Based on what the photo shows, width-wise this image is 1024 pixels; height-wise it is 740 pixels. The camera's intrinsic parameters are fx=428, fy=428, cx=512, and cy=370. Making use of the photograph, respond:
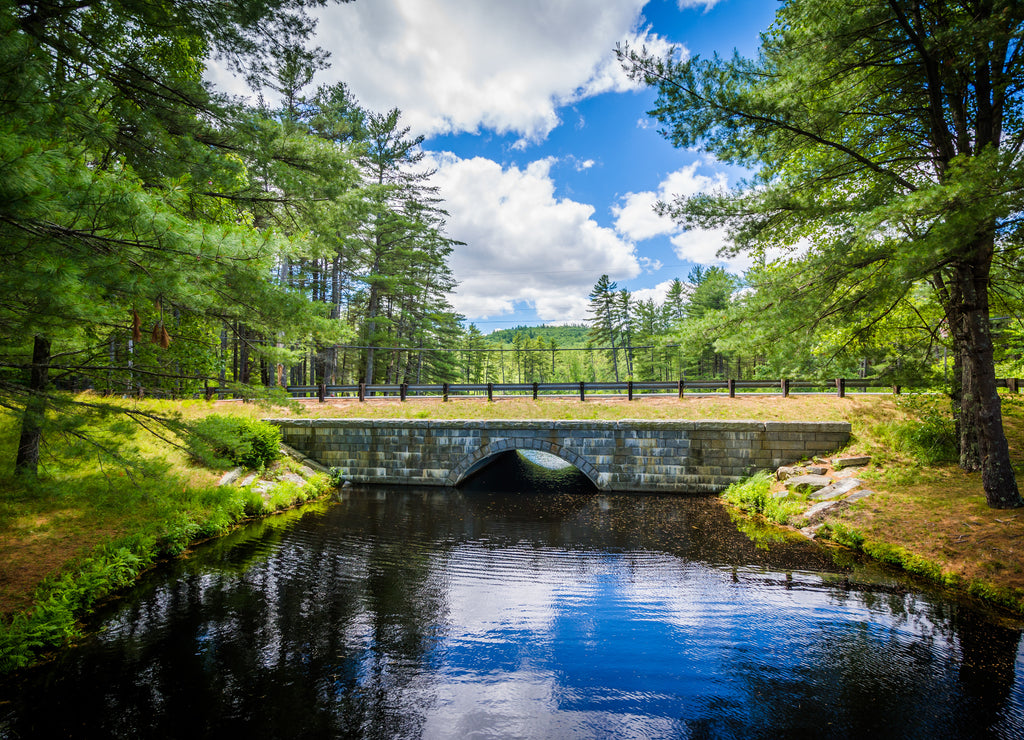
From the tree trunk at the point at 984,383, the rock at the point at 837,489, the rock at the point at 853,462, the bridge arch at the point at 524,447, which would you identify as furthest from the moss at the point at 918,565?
the bridge arch at the point at 524,447

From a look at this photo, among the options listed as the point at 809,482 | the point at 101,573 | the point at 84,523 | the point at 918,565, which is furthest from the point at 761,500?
the point at 84,523

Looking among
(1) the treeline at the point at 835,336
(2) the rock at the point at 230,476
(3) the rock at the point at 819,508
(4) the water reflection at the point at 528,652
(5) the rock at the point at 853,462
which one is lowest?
(4) the water reflection at the point at 528,652

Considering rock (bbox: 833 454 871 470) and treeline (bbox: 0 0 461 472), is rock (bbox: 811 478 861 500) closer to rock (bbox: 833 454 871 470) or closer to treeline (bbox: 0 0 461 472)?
rock (bbox: 833 454 871 470)

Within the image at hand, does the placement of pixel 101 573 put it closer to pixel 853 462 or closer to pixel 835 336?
pixel 835 336

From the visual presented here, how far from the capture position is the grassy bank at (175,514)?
5.88m

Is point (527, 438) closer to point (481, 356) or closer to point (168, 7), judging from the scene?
point (168, 7)

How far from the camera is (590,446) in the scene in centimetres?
1347

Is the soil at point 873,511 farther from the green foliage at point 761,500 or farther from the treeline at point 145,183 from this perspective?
the treeline at point 145,183

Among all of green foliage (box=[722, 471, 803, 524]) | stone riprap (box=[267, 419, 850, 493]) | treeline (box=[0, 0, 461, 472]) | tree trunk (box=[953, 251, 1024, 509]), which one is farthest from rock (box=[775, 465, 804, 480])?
treeline (box=[0, 0, 461, 472])

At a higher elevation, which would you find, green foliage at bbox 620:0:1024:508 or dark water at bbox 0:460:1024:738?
green foliage at bbox 620:0:1024:508

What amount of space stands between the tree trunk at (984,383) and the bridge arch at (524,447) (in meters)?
8.33

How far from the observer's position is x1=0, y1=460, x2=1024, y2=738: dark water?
425 cm

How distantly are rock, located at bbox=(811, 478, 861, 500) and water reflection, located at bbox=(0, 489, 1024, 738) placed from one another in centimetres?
206

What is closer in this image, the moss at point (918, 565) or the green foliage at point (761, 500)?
the moss at point (918, 565)
